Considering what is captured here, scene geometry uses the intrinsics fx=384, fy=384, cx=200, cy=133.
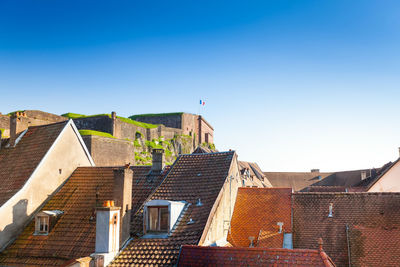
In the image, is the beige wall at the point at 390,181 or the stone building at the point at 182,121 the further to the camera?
the stone building at the point at 182,121

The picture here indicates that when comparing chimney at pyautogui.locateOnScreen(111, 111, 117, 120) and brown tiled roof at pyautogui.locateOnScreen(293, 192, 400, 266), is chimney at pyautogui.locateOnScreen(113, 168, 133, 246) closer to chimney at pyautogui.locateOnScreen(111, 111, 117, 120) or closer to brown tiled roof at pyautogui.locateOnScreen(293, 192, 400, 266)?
brown tiled roof at pyautogui.locateOnScreen(293, 192, 400, 266)

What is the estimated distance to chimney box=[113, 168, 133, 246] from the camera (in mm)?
14688

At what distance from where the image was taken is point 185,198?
16.8 m

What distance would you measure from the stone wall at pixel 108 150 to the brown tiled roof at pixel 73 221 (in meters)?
19.8

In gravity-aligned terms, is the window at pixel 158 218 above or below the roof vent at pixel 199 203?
below

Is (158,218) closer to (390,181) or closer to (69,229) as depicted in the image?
(69,229)

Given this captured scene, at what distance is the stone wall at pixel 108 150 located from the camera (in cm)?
3866

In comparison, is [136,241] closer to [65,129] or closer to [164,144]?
[65,129]

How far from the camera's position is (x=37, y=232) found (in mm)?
16172

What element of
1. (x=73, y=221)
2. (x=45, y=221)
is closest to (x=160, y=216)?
(x=73, y=221)

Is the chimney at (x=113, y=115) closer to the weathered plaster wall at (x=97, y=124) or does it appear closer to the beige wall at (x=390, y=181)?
the weathered plaster wall at (x=97, y=124)

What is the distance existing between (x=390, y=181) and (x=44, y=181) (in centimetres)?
2440

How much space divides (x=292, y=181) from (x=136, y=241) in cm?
5229

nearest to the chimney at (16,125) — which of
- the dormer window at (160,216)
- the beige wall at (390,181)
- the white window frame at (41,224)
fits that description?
the white window frame at (41,224)
